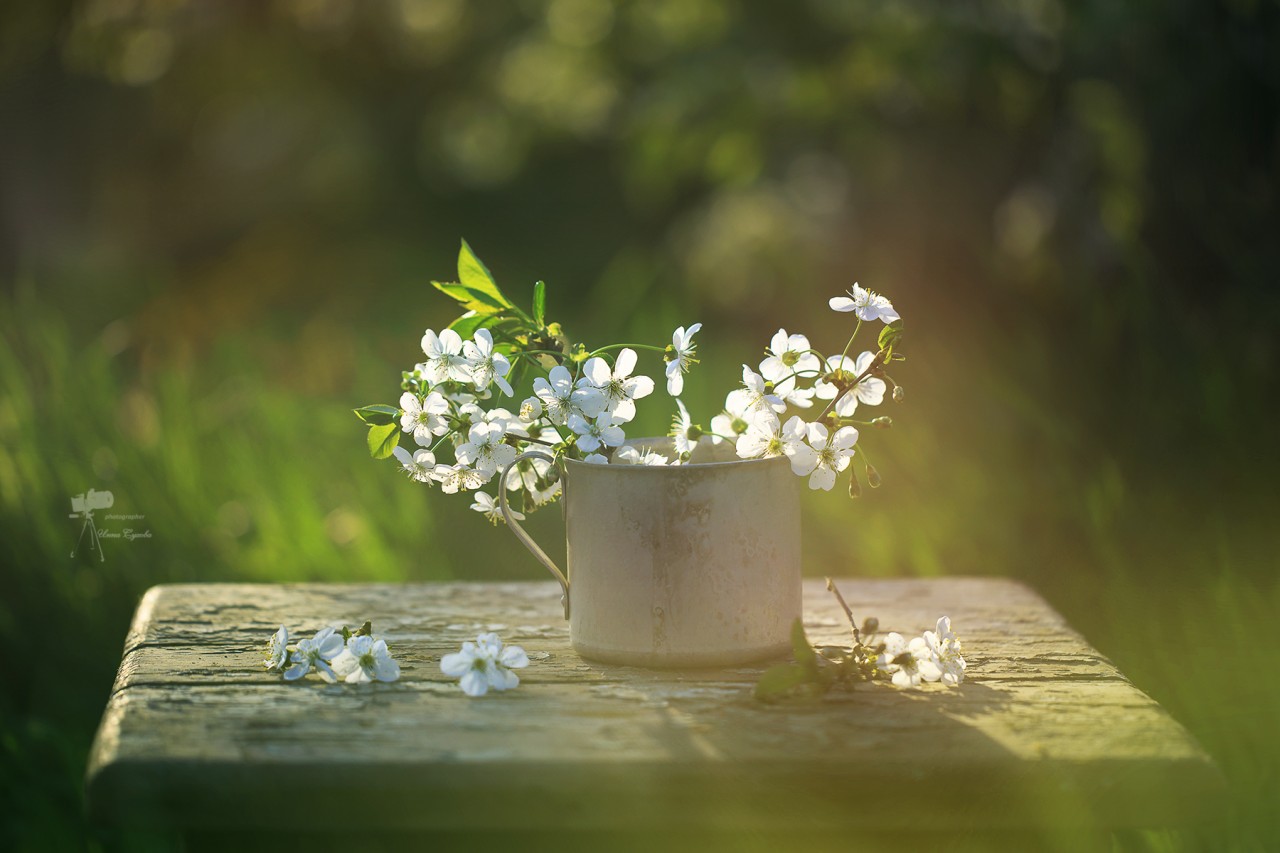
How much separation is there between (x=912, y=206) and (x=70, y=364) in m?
2.35

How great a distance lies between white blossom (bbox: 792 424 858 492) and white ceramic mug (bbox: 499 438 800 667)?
4cm

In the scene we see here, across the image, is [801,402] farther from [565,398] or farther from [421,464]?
[421,464]

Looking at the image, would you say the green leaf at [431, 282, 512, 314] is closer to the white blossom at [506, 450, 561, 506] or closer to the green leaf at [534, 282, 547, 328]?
the green leaf at [534, 282, 547, 328]

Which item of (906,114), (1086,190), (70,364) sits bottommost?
(70,364)

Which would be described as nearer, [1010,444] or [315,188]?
[1010,444]

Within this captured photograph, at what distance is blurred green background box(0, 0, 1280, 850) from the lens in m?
2.33

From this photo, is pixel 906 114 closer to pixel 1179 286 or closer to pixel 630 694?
pixel 1179 286

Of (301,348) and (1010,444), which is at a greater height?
(301,348)

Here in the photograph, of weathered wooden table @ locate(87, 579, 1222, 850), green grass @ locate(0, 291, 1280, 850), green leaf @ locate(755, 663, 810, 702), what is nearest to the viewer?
weathered wooden table @ locate(87, 579, 1222, 850)

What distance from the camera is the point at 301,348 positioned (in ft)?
12.6

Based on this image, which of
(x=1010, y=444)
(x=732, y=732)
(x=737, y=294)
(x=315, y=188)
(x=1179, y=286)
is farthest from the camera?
(x=315, y=188)

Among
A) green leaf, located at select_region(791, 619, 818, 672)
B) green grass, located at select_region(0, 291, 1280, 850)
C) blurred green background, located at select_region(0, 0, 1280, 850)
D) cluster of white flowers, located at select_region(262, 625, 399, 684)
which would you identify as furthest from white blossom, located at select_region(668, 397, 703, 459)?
green grass, located at select_region(0, 291, 1280, 850)

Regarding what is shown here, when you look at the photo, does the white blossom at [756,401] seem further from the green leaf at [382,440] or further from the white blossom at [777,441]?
the green leaf at [382,440]

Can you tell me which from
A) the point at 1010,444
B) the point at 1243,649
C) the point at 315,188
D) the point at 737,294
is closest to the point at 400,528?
the point at 1010,444
